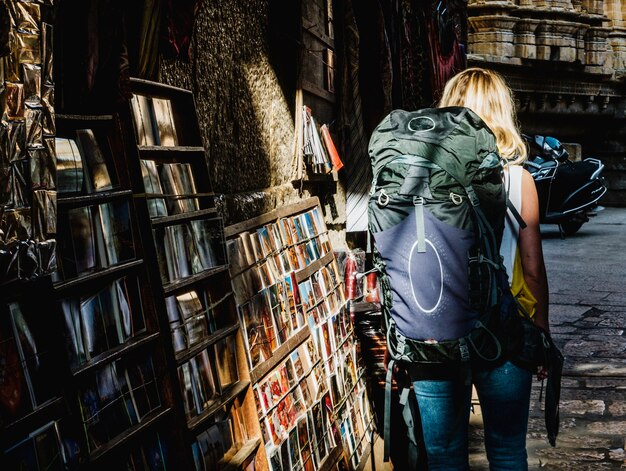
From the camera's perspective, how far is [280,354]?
11.0ft

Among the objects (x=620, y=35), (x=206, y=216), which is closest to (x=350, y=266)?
(x=206, y=216)

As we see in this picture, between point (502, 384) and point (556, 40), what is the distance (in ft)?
62.1

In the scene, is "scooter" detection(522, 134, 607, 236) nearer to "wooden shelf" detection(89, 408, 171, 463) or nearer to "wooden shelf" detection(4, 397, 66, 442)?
"wooden shelf" detection(89, 408, 171, 463)

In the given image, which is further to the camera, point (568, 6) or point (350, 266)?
point (568, 6)

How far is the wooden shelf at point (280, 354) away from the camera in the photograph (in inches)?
120

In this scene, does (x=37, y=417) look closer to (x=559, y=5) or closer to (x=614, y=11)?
(x=559, y=5)

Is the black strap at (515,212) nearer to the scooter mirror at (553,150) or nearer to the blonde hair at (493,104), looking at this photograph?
the blonde hair at (493,104)

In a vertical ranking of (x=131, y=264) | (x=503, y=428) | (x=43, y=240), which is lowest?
(x=503, y=428)

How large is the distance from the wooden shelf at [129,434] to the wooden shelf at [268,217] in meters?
0.91

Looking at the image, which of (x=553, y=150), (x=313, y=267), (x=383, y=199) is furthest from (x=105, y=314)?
(x=553, y=150)

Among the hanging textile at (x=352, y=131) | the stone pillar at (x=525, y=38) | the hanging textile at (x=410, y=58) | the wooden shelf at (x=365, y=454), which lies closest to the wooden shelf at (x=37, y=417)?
the wooden shelf at (x=365, y=454)

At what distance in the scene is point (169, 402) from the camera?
2420 mm

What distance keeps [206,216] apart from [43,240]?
3.27 ft

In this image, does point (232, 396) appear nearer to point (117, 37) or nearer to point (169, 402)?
point (169, 402)
